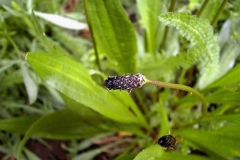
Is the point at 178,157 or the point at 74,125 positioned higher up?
the point at 74,125

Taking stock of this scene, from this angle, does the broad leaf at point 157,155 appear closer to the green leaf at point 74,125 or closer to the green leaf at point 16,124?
the green leaf at point 74,125

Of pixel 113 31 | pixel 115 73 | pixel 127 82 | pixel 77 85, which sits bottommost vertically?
pixel 127 82

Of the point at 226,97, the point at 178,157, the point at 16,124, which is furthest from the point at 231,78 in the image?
the point at 16,124

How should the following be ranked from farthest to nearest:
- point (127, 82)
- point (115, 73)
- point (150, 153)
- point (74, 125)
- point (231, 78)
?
point (115, 73) < point (74, 125) < point (231, 78) < point (150, 153) < point (127, 82)

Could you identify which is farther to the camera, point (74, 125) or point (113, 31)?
point (74, 125)

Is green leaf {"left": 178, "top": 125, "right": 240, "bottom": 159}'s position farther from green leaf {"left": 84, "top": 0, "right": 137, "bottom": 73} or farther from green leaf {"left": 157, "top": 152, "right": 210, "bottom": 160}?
green leaf {"left": 84, "top": 0, "right": 137, "bottom": 73}

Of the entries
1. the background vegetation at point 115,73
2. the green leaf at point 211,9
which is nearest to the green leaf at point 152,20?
the background vegetation at point 115,73

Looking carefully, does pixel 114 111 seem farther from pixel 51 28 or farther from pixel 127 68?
pixel 51 28

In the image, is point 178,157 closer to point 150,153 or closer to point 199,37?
point 150,153

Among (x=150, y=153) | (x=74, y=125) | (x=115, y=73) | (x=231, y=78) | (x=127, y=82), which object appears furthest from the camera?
(x=115, y=73)
